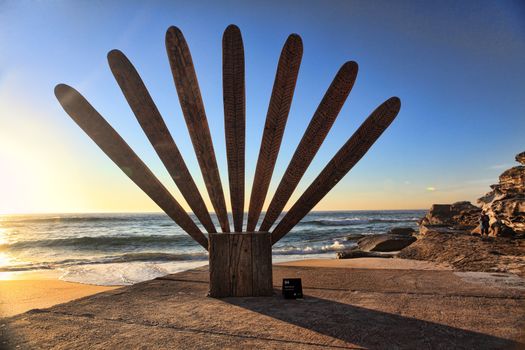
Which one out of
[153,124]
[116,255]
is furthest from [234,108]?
[116,255]

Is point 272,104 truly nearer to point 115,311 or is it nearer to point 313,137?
point 313,137

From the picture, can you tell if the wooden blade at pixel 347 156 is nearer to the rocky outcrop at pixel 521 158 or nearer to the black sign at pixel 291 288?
the black sign at pixel 291 288

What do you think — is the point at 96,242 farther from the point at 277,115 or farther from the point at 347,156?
the point at 347,156

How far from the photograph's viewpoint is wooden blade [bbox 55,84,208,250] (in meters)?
3.53

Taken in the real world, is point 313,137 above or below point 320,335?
above

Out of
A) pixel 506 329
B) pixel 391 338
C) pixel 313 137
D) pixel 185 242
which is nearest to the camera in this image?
pixel 391 338

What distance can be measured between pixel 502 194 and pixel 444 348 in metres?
15.1

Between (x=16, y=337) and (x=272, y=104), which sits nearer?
(x=16, y=337)

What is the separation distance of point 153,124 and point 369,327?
2876 millimetres

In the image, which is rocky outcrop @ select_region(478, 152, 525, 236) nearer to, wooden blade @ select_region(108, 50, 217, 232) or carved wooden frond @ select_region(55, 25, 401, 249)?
carved wooden frond @ select_region(55, 25, 401, 249)

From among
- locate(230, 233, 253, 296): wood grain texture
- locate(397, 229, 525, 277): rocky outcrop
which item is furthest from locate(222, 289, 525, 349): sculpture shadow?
locate(397, 229, 525, 277): rocky outcrop

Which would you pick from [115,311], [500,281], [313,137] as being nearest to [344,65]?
[313,137]

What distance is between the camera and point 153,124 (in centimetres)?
380

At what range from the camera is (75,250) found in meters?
20.9
